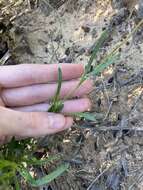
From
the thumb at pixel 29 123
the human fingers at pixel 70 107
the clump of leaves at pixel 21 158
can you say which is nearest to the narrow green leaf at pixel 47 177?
the clump of leaves at pixel 21 158

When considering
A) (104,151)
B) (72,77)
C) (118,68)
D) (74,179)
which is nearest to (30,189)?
(74,179)

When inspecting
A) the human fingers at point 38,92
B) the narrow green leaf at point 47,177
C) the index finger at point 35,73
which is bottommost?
the narrow green leaf at point 47,177

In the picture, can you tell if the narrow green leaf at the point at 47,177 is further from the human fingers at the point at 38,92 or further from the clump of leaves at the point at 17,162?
the human fingers at the point at 38,92

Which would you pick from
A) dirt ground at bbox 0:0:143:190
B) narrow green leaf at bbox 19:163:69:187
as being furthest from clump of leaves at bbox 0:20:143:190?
dirt ground at bbox 0:0:143:190

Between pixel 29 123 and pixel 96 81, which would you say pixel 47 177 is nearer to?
pixel 29 123

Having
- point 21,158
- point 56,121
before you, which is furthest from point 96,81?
point 21,158

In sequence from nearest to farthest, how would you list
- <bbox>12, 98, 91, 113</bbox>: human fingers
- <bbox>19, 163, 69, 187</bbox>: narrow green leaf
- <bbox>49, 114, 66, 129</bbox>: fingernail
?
<bbox>19, 163, 69, 187</bbox>: narrow green leaf
<bbox>49, 114, 66, 129</bbox>: fingernail
<bbox>12, 98, 91, 113</bbox>: human fingers

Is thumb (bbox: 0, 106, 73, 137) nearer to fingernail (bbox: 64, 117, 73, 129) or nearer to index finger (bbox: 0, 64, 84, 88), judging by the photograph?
fingernail (bbox: 64, 117, 73, 129)
